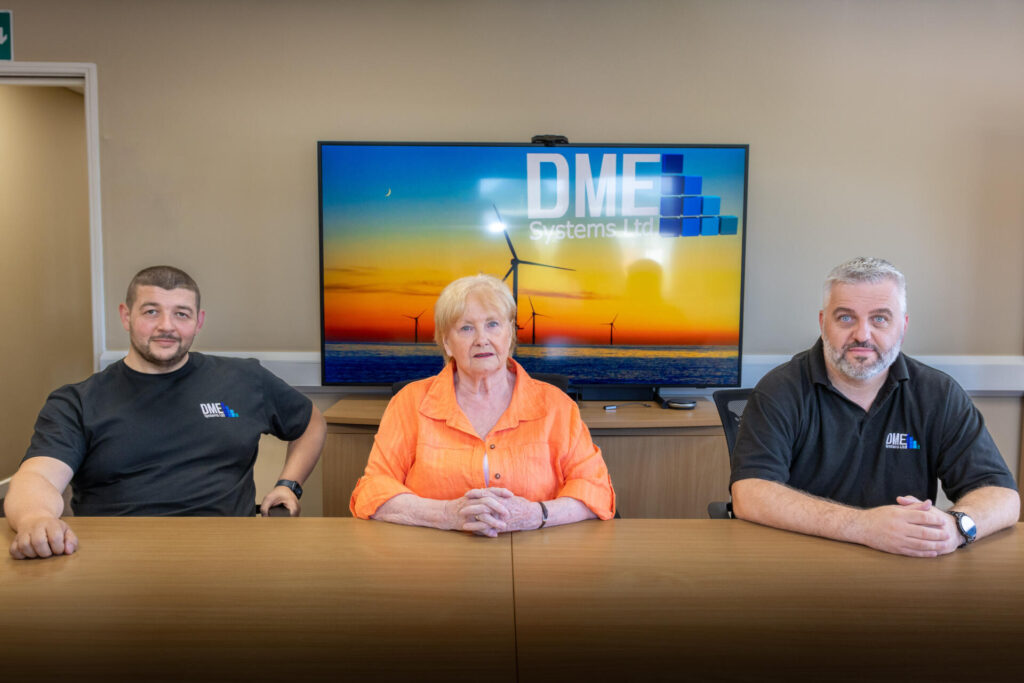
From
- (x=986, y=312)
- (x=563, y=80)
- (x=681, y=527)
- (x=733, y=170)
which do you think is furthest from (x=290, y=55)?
(x=986, y=312)

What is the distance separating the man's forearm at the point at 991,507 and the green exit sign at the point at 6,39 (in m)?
4.20

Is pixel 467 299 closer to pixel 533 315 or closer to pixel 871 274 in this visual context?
pixel 871 274

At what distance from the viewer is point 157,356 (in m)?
2.06

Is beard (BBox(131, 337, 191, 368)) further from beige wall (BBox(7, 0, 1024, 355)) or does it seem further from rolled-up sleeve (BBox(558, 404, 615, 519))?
beige wall (BBox(7, 0, 1024, 355))

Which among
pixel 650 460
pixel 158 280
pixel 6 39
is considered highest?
pixel 6 39

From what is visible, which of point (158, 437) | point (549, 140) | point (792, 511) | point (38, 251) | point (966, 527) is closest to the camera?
point (966, 527)

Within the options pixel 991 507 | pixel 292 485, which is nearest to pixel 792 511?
pixel 991 507

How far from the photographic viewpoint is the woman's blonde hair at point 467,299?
1878 millimetres

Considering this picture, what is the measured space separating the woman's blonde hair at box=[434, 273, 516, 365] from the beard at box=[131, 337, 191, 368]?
81 cm

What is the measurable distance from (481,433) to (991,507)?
1186 mm

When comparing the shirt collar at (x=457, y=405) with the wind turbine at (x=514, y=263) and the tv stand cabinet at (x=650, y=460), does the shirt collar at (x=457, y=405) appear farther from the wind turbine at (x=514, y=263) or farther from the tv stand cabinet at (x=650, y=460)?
the wind turbine at (x=514, y=263)

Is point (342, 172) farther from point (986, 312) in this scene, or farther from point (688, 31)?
point (986, 312)

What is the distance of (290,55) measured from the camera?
3.30 meters

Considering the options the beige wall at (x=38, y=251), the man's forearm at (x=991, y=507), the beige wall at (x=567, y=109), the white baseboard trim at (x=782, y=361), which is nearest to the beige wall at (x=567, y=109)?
the beige wall at (x=567, y=109)
